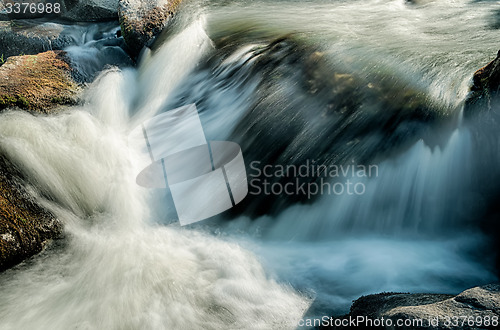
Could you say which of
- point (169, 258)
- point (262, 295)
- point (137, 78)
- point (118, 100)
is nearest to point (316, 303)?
point (262, 295)

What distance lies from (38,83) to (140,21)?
2.21 meters

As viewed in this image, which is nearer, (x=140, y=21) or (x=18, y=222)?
(x=18, y=222)

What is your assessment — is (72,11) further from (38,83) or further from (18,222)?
(18,222)

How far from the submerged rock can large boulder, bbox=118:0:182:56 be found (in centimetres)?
356

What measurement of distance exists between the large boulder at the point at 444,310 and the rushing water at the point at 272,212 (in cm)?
77

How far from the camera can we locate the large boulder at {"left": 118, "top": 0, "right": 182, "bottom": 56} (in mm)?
6719

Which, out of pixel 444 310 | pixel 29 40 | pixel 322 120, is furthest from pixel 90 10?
pixel 444 310

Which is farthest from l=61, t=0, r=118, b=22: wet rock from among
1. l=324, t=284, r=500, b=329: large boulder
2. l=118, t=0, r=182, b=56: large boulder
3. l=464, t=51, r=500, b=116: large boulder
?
l=324, t=284, r=500, b=329: large boulder

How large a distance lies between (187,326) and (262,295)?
26.8 inches

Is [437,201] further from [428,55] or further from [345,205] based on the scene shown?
[428,55]

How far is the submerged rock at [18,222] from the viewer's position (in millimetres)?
3492

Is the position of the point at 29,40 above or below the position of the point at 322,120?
above

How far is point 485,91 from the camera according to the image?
12.1 ft

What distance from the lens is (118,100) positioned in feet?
19.5
